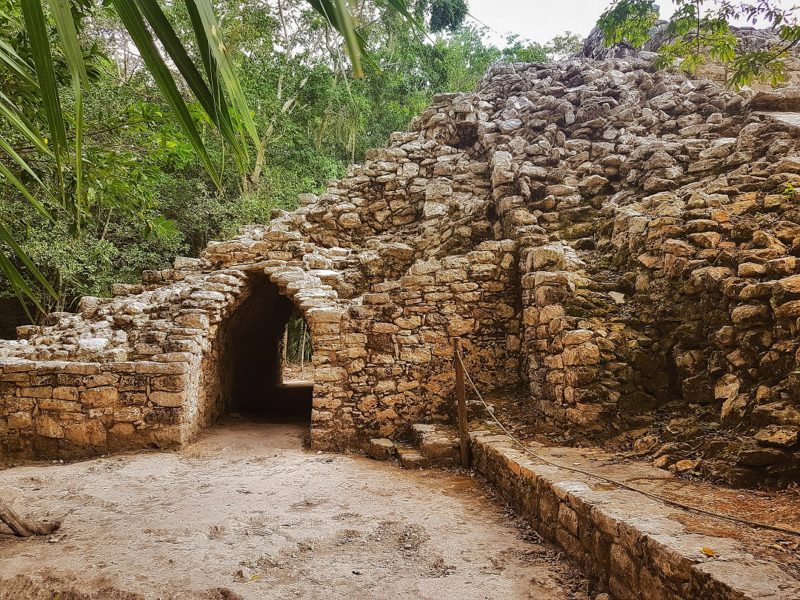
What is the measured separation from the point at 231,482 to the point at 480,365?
10.7ft

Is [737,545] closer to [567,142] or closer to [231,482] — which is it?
[231,482]

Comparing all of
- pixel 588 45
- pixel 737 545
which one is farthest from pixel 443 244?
pixel 588 45

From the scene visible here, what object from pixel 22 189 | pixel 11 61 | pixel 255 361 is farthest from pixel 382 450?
Result: pixel 11 61

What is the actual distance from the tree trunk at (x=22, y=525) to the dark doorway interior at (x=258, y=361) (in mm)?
3795

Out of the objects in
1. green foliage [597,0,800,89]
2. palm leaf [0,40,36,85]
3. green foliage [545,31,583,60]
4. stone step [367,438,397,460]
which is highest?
green foliage [545,31,583,60]

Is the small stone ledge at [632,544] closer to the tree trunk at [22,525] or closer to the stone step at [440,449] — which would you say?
the stone step at [440,449]

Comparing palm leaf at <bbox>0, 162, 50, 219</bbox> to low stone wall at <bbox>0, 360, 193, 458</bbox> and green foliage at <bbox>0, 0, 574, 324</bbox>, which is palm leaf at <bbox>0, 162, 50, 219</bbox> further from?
low stone wall at <bbox>0, 360, 193, 458</bbox>

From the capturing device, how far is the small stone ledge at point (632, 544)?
1989 millimetres

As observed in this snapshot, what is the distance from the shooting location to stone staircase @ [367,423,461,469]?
523 cm

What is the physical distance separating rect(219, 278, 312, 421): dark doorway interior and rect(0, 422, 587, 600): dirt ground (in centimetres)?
248

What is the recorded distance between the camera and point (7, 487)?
14.8 feet

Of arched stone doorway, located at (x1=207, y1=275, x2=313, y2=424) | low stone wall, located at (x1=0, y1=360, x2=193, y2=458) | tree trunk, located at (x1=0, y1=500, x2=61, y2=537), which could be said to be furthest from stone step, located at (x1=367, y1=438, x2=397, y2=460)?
tree trunk, located at (x1=0, y1=500, x2=61, y2=537)

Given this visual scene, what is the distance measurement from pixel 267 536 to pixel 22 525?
179 cm

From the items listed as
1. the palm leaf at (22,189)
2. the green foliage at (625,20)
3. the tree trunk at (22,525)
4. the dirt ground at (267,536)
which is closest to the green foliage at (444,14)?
the green foliage at (625,20)
